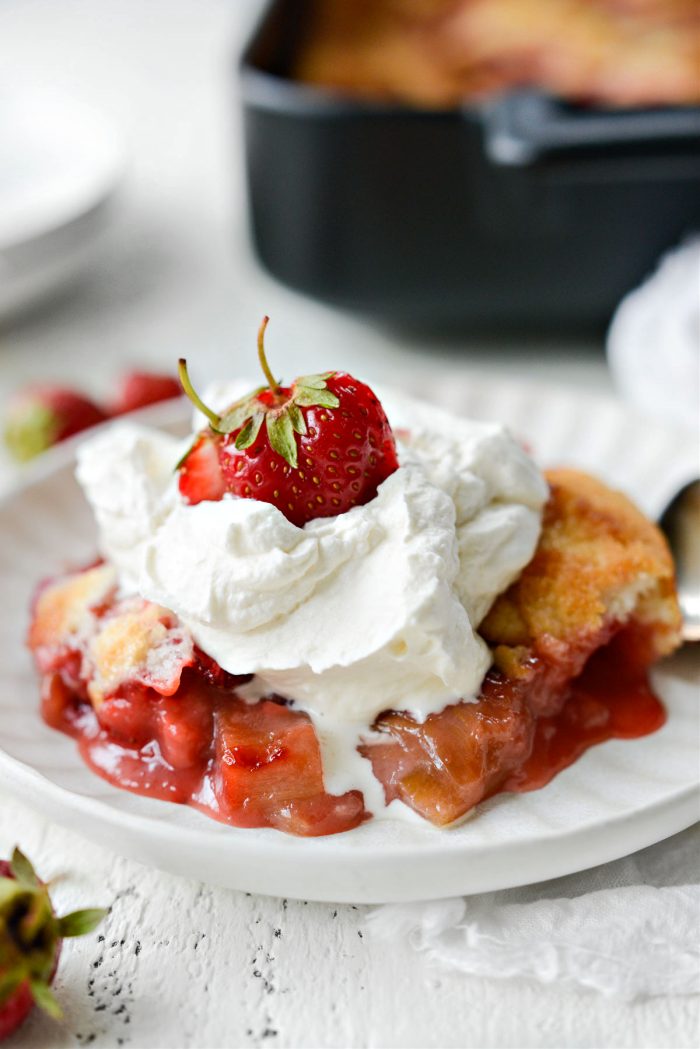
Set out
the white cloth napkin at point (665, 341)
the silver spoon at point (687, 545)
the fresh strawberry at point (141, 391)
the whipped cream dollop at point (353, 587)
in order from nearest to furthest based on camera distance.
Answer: the whipped cream dollop at point (353, 587), the silver spoon at point (687, 545), the white cloth napkin at point (665, 341), the fresh strawberry at point (141, 391)

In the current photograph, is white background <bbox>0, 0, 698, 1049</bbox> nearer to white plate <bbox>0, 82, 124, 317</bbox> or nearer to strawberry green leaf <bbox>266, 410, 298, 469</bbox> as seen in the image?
white plate <bbox>0, 82, 124, 317</bbox>

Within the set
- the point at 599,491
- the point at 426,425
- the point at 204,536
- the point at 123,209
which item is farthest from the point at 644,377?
the point at 123,209

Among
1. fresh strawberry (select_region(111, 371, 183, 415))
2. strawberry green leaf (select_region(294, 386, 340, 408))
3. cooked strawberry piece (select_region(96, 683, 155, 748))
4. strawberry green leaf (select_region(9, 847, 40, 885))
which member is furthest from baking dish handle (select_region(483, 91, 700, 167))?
strawberry green leaf (select_region(9, 847, 40, 885))

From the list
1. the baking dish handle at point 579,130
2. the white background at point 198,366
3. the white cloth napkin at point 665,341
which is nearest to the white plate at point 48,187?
the white background at point 198,366


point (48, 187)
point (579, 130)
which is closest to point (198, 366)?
point (48, 187)

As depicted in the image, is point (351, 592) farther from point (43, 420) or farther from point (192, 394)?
point (43, 420)

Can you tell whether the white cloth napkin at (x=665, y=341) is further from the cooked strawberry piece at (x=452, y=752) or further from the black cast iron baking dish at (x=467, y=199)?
the cooked strawberry piece at (x=452, y=752)

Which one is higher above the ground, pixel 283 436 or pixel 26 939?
pixel 283 436
